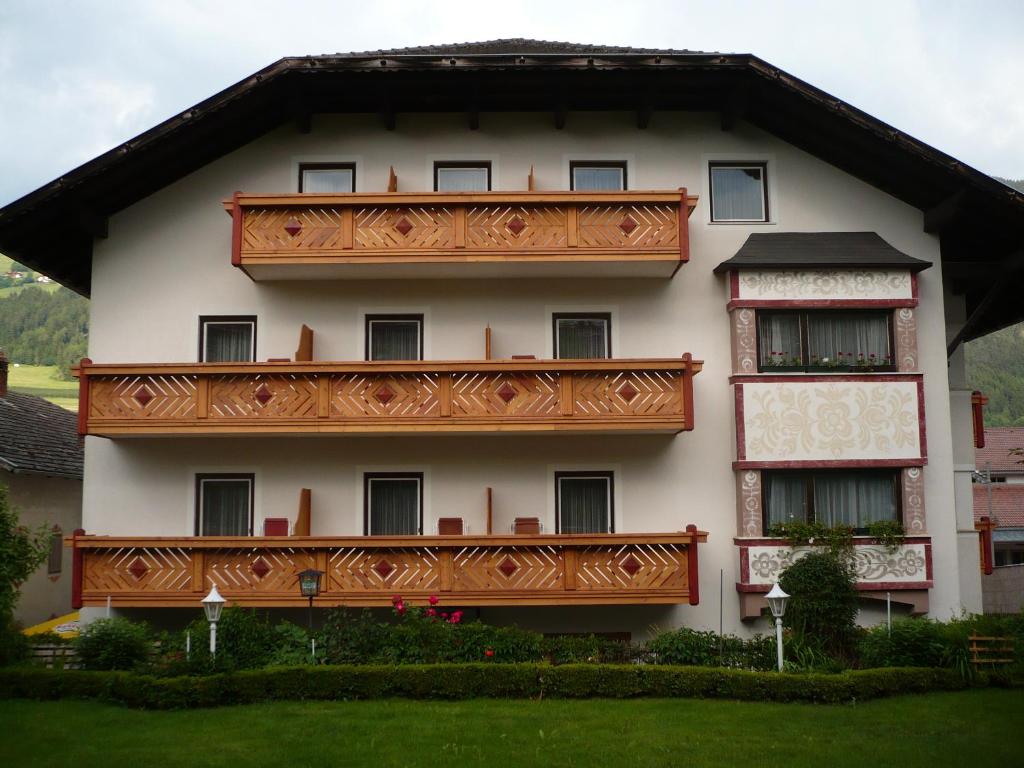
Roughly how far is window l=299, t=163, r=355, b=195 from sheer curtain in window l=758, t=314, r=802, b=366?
7.73 m

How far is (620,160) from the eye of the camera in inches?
717

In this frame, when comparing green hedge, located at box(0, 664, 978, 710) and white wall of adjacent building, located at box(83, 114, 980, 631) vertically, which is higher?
white wall of adjacent building, located at box(83, 114, 980, 631)

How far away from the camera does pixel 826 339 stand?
57.0 feet

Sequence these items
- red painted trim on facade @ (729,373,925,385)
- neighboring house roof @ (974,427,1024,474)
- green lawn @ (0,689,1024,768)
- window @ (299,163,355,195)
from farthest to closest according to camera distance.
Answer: neighboring house roof @ (974,427,1024,474), window @ (299,163,355,195), red painted trim on facade @ (729,373,925,385), green lawn @ (0,689,1024,768)

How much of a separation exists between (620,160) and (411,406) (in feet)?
19.8

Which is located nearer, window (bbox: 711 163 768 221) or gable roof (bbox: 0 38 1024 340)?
gable roof (bbox: 0 38 1024 340)

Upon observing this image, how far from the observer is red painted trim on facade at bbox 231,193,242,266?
16.4 meters

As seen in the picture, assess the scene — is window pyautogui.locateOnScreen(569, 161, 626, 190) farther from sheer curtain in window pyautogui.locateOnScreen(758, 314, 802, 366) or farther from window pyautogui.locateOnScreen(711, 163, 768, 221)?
sheer curtain in window pyautogui.locateOnScreen(758, 314, 802, 366)

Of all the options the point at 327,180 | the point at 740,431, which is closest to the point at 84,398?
the point at 327,180

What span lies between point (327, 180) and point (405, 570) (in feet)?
23.8

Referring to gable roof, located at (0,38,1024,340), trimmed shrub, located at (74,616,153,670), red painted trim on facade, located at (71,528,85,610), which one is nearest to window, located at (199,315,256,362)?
gable roof, located at (0,38,1024,340)

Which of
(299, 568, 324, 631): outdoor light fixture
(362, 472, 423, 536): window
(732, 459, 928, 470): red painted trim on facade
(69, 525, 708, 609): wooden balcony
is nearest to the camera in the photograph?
(299, 568, 324, 631): outdoor light fixture

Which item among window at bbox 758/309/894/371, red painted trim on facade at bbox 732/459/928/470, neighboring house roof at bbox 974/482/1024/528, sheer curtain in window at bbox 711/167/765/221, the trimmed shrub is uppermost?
sheer curtain in window at bbox 711/167/765/221

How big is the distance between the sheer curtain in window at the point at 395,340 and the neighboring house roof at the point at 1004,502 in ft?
123
